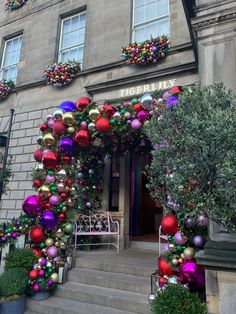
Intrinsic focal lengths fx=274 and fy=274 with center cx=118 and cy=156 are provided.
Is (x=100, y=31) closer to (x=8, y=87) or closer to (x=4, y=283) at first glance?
(x=8, y=87)

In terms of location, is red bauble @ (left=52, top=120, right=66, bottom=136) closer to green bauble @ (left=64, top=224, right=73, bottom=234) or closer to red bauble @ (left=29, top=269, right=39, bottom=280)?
green bauble @ (left=64, top=224, right=73, bottom=234)

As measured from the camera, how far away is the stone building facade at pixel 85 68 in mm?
9094

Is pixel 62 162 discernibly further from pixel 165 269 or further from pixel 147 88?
pixel 147 88

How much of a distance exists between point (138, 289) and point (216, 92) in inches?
164

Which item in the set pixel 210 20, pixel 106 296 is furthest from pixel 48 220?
pixel 210 20

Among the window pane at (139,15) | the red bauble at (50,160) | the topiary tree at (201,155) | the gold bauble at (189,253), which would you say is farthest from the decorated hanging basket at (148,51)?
the gold bauble at (189,253)

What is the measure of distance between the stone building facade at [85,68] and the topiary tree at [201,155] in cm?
506

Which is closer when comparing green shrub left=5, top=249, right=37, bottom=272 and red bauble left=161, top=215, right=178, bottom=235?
red bauble left=161, top=215, right=178, bottom=235

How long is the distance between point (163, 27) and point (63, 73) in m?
4.16

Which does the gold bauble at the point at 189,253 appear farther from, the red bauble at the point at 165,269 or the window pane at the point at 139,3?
the window pane at the point at 139,3

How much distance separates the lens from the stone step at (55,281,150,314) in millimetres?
5117

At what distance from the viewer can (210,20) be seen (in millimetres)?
5512

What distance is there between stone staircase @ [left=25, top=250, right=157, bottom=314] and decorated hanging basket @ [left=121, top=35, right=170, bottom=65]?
6332 millimetres

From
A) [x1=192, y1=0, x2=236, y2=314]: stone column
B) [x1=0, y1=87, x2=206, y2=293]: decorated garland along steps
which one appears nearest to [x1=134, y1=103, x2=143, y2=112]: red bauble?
[x1=0, y1=87, x2=206, y2=293]: decorated garland along steps
